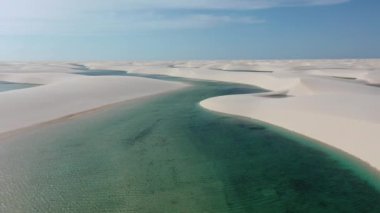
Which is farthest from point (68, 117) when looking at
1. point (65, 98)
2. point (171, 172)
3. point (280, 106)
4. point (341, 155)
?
point (341, 155)

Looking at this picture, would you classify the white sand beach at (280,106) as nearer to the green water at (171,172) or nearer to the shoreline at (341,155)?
the shoreline at (341,155)

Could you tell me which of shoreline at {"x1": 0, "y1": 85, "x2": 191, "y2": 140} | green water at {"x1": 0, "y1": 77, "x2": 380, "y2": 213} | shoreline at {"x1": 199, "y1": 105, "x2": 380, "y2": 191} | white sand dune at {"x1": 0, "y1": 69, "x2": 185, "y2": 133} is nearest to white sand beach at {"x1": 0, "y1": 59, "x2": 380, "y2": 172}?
white sand dune at {"x1": 0, "y1": 69, "x2": 185, "y2": 133}

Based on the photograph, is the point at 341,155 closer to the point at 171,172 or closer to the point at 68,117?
the point at 171,172

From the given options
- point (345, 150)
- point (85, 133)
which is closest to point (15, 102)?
point (85, 133)

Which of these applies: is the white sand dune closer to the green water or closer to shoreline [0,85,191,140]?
shoreline [0,85,191,140]

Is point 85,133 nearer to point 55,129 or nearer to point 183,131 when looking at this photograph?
point 55,129

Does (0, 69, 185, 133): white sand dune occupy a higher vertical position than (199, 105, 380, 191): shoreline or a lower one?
higher
